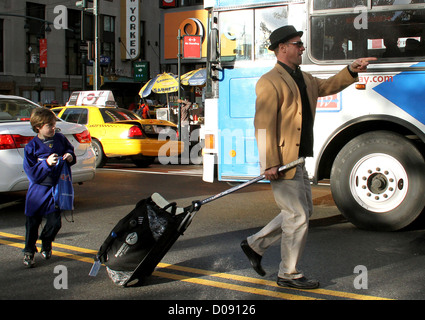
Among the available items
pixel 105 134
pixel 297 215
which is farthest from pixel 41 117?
pixel 105 134

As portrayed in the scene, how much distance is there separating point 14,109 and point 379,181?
549 centimetres

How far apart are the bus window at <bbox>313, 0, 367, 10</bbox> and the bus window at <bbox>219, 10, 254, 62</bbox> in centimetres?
90

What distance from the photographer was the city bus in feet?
20.5

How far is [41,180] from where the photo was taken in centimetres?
512

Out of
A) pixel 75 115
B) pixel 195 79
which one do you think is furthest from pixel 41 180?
pixel 195 79

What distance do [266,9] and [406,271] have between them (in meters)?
3.78

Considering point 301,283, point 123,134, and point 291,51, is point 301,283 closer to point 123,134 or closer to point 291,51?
point 291,51

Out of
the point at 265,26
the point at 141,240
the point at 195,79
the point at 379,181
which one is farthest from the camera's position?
the point at 195,79

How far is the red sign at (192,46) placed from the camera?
284 inches

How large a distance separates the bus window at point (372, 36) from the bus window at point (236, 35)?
87 cm

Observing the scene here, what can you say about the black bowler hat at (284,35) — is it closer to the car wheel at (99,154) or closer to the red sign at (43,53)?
the car wheel at (99,154)

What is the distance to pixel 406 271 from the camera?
486cm

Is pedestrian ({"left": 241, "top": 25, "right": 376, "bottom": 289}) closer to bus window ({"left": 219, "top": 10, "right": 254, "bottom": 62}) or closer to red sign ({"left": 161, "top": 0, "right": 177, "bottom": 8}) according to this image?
bus window ({"left": 219, "top": 10, "right": 254, "bottom": 62})
